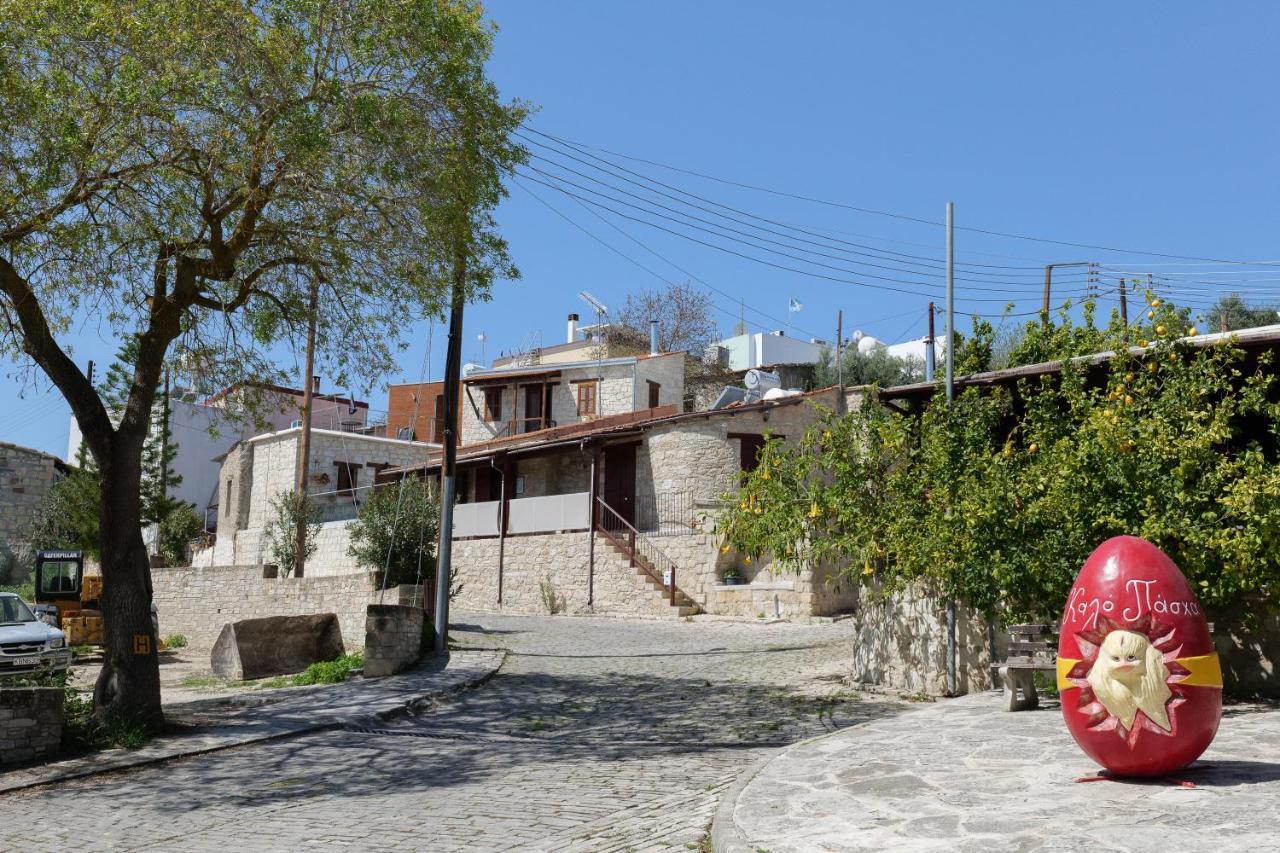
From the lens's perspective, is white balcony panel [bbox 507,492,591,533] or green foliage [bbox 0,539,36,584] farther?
green foliage [bbox 0,539,36,584]

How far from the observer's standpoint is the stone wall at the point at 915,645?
13156 mm

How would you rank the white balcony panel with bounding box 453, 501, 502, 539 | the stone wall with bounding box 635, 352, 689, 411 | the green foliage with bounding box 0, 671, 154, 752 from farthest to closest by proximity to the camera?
the stone wall with bounding box 635, 352, 689, 411, the white balcony panel with bounding box 453, 501, 502, 539, the green foliage with bounding box 0, 671, 154, 752

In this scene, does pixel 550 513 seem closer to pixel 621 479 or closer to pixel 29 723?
pixel 621 479

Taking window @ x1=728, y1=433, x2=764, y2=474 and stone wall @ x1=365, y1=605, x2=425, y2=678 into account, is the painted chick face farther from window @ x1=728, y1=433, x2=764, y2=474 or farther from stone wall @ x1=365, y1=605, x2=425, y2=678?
window @ x1=728, y1=433, x2=764, y2=474

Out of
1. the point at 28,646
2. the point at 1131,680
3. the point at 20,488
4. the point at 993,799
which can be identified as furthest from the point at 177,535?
the point at 1131,680

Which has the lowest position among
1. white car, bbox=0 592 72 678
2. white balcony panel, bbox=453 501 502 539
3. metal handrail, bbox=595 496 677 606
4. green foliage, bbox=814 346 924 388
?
white car, bbox=0 592 72 678

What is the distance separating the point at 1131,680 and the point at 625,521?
2193cm

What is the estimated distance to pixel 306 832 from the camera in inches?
298

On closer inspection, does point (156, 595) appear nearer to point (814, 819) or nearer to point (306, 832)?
point (306, 832)

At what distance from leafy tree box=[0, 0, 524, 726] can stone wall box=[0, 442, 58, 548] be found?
34.1m

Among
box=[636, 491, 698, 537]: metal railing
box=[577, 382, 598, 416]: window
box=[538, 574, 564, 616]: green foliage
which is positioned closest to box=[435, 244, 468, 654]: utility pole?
box=[538, 574, 564, 616]: green foliage

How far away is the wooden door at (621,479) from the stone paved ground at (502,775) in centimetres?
1564

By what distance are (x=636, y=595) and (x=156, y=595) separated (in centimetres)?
1233

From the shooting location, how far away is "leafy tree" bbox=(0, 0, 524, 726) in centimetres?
1102
